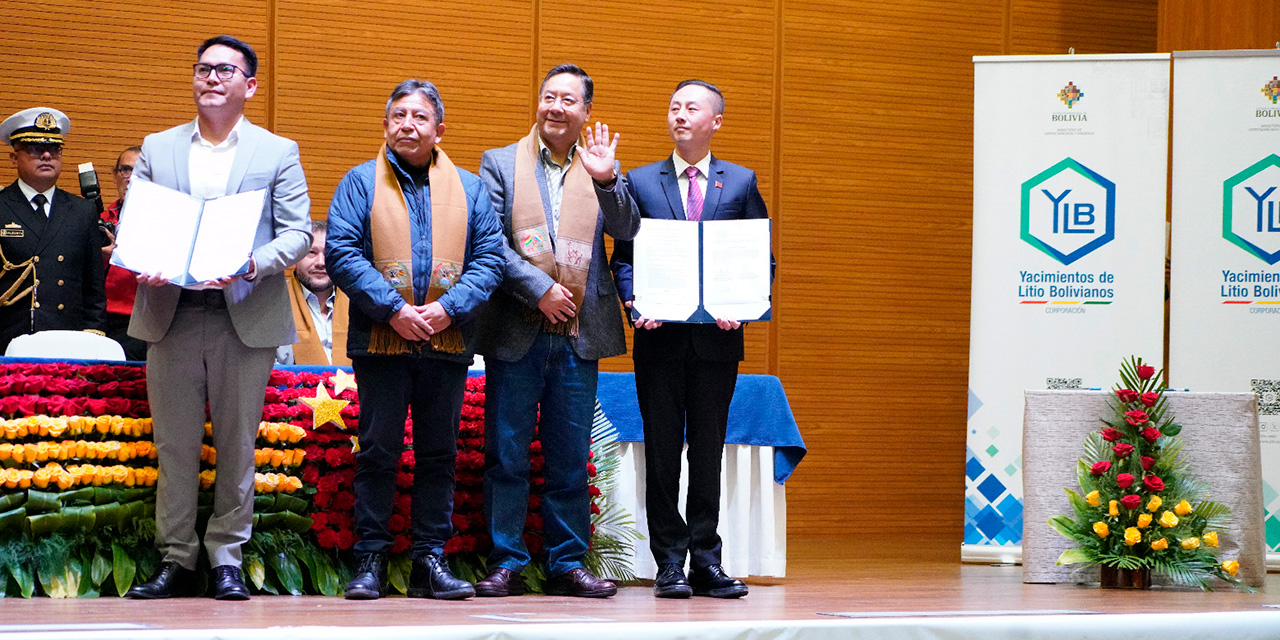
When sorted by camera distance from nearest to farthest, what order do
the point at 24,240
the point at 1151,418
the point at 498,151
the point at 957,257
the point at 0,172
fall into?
1. the point at 498,151
2. the point at 1151,418
3. the point at 24,240
4. the point at 0,172
5. the point at 957,257

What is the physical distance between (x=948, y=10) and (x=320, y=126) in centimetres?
336

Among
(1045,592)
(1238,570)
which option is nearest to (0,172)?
(1045,592)

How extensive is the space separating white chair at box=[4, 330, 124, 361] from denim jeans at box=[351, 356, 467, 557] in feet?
3.25

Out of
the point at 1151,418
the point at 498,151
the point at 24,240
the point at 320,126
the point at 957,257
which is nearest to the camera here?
the point at 498,151

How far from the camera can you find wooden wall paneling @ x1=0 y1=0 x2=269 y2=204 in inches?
212

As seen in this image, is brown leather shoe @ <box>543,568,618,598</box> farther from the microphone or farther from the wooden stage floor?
the microphone

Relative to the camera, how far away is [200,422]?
3.24 m

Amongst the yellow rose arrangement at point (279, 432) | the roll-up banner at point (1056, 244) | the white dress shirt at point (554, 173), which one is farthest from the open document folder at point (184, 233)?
the roll-up banner at point (1056, 244)

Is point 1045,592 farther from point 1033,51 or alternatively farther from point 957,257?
point 1033,51

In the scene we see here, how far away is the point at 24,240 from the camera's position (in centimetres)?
462

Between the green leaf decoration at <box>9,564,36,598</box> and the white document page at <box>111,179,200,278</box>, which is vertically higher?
the white document page at <box>111,179,200,278</box>

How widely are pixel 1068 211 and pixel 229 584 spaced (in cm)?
360

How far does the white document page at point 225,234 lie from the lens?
312 centimetres

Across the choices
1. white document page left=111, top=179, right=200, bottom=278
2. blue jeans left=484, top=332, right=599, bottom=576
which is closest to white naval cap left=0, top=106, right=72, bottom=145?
white document page left=111, top=179, right=200, bottom=278
